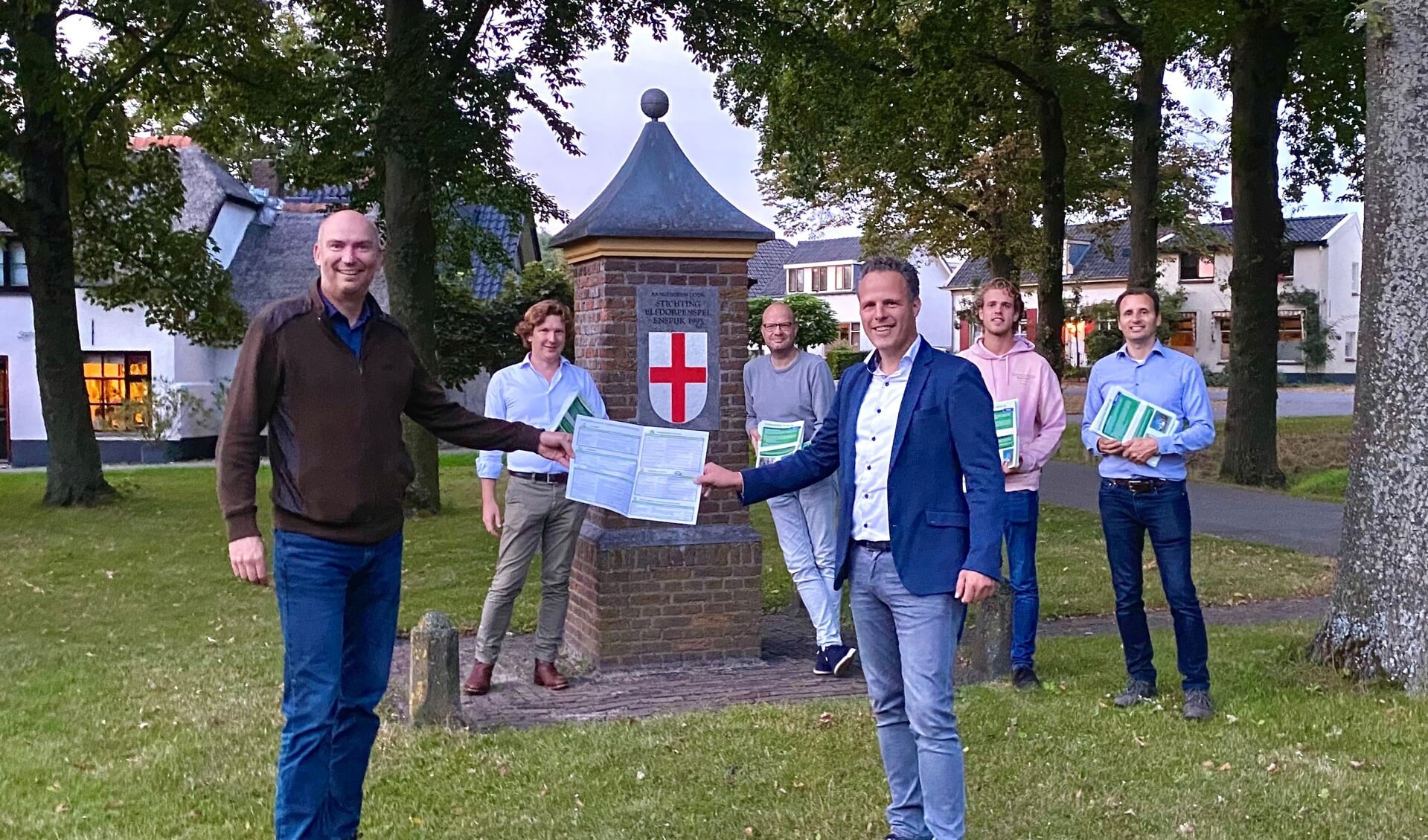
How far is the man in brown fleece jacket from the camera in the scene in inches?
163

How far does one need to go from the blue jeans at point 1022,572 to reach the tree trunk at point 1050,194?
15.7 m

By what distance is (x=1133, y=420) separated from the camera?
6098mm

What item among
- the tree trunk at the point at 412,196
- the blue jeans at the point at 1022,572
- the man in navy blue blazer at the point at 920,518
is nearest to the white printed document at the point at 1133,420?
the blue jeans at the point at 1022,572

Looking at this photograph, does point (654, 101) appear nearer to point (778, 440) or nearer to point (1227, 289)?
point (778, 440)

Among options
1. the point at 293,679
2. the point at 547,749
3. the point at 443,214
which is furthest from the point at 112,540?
the point at 293,679

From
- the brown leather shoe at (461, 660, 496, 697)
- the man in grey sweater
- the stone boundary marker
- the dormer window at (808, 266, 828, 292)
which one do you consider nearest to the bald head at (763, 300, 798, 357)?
the man in grey sweater

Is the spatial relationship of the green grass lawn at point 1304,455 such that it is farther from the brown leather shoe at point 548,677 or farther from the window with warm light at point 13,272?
the window with warm light at point 13,272

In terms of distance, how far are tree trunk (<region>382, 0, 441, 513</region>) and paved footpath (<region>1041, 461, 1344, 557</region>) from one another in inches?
319

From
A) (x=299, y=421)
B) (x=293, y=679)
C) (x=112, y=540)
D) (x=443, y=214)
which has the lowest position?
(x=112, y=540)

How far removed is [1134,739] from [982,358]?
2143mm

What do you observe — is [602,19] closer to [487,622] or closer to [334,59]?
[334,59]

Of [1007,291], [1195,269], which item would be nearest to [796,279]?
[1195,269]

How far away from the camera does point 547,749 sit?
5805 millimetres

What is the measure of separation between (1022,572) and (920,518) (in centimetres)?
286
